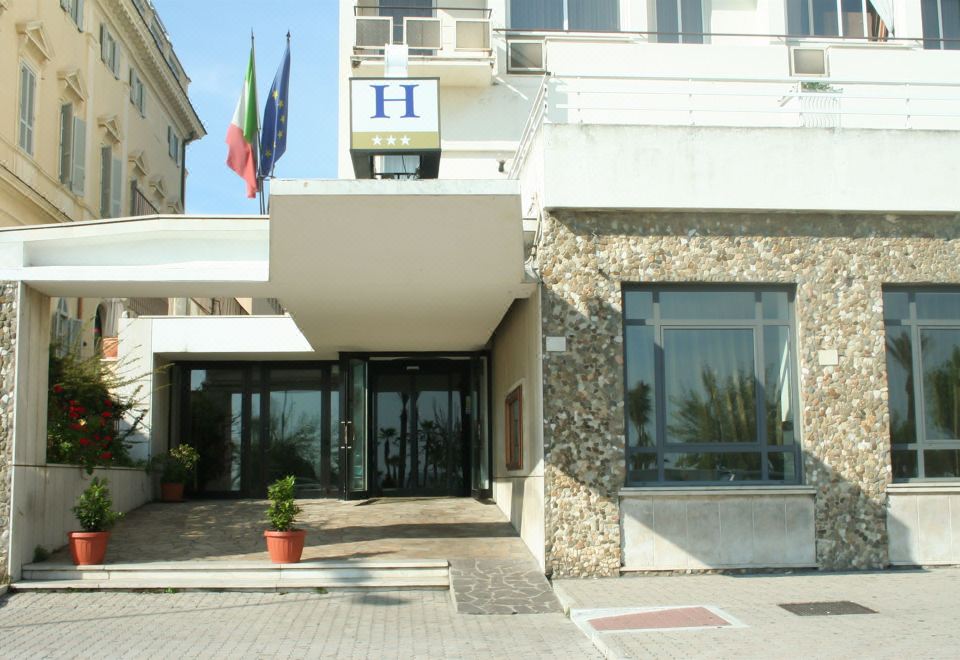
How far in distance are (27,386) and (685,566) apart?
7.23 m

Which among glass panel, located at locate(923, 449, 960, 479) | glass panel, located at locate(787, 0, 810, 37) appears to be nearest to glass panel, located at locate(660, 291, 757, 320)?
glass panel, located at locate(923, 449, 960, 479)

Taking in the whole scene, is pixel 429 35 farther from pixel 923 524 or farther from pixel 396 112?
pixel 923 524

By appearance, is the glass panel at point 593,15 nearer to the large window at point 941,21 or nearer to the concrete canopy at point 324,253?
the large window at point 941,21

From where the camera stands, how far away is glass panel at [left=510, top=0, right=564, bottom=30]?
20.2 meters

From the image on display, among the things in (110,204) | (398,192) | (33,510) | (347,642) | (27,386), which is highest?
(110,204)

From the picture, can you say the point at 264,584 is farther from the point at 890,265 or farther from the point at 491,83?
the point at 491,83

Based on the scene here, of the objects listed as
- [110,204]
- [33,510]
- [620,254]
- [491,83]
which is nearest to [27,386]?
[33,510]

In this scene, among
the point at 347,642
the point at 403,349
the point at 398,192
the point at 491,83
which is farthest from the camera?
the point at 491,83

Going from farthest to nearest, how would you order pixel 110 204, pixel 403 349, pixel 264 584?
pixel 110 204
pixel 403 349
pixel 264 584

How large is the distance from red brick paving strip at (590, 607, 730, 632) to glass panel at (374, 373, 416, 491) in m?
9.57

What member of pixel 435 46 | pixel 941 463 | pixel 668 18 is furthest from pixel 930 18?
pixel 941 463

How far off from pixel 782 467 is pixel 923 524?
1606 millimetres

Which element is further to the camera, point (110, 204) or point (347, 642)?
point (110, 204)

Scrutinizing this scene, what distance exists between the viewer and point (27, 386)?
10844 millimetres
